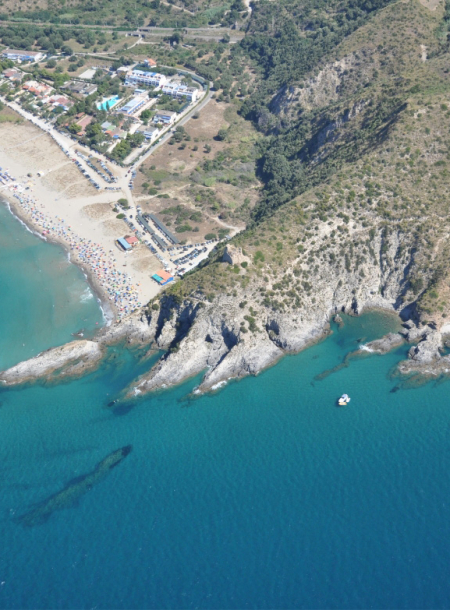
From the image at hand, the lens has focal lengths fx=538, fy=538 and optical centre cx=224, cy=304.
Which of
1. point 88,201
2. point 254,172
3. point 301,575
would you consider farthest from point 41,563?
point 254,172

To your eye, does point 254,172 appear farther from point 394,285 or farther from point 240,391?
point 240,391

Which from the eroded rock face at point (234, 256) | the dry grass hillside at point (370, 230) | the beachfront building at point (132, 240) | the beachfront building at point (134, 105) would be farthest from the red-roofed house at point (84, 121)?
the eroded rock face at point (234, 256)

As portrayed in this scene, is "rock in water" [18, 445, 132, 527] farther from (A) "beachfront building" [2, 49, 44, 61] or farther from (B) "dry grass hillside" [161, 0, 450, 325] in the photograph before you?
(A) "beachfront building" [2, 49, 44, 61]

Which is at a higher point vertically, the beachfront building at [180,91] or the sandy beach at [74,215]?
the beachfront building at [180,91]

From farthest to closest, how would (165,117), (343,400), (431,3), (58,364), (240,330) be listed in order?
(165,117), (431,3), (58,364), (240,330), (343,400)

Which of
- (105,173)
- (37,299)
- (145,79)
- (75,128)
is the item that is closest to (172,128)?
(75,128)

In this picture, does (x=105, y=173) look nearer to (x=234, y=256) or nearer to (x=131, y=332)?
(x=131, y=332)

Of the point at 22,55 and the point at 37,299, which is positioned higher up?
the point at 22,55

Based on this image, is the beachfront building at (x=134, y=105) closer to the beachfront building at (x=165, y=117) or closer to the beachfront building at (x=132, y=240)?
the beachfront building at (x=165, y=117)

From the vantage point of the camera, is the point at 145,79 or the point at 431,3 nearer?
the point at 431,3
